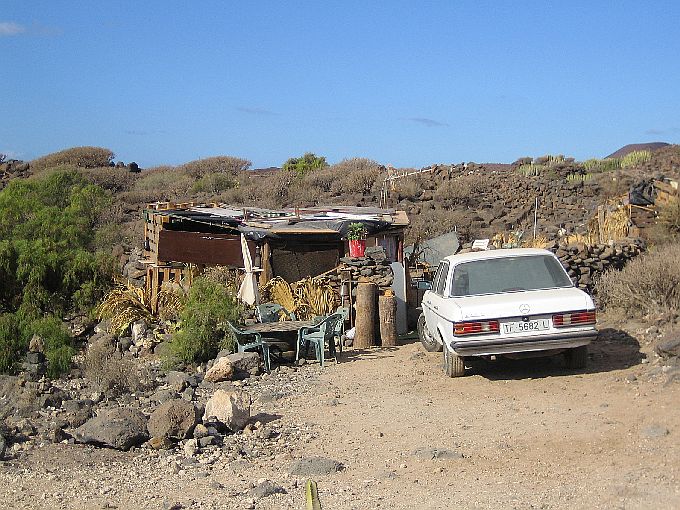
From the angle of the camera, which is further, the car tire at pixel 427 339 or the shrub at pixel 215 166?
the shrub at pixel 215 166

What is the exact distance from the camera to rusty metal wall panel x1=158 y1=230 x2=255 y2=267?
61.0ft

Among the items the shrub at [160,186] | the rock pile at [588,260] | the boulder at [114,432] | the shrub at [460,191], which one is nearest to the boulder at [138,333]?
the boulder at [114,432]

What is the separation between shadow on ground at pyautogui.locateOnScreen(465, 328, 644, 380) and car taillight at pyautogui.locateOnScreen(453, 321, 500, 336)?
1.09m

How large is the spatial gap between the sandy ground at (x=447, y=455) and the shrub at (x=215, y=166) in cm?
4411

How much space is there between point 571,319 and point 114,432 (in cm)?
526

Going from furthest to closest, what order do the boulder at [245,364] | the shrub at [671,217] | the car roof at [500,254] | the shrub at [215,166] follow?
the shrub at [215,166] → the shrub at [671,217] → the boulder at [245,364] → the car roof at [500,254]

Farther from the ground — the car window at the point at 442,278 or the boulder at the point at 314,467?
the car window at the point at 442,278

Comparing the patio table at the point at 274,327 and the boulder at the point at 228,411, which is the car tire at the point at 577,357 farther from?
the patio table at the point at 274,327

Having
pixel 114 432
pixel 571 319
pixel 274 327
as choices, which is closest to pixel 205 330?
pixel 274 327

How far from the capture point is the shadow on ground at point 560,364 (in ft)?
35.7

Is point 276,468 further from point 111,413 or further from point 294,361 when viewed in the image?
point 294,361

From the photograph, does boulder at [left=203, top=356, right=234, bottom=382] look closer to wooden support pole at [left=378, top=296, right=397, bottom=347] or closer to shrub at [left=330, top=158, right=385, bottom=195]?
wooden support pole at [left=378, top=296, right=397, bottom=347]

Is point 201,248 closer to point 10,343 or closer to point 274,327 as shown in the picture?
point 10,343

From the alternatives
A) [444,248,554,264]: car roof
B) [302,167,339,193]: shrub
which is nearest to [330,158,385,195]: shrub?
[302,167,339,193]: shrub
